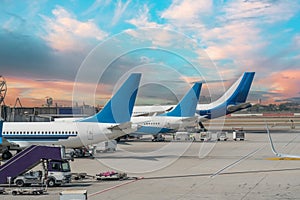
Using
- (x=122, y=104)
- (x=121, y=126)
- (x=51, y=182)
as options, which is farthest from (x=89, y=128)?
(x=51, y=182)

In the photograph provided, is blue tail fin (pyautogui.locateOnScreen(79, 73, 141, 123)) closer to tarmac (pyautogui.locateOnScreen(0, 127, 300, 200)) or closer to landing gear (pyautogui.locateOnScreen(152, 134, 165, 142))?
tarmac (pyautogui.locateOnScreen(0, 127, 300, 200))

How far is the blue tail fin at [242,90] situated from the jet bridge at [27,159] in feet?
221

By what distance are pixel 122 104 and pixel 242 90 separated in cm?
5416

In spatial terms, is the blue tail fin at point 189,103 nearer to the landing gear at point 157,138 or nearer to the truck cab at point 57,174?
the landing gear at point 157,138

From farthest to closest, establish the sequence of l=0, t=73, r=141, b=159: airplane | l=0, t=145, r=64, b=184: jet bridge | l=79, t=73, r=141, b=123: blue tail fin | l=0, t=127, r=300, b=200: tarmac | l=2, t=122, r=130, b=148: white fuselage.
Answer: l=2, t=122, r=130, b=148: white fuselage → l=0, t=73, r=141, b=159: airplane → l=79, t=73, r=141, b=123: blue tail fin → l=0, t=145, r=64, b=184: jet bridge → l=0, t=127, r=300, b=200: tarmac

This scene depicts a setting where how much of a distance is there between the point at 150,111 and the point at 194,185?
6261 cm

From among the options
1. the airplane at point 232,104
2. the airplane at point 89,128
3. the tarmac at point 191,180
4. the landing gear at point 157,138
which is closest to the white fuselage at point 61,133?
the airplane at point 89,128

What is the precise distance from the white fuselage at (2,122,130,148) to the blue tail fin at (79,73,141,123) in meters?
0.85

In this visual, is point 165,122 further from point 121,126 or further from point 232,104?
point 121,126

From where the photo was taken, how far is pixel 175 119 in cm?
6838

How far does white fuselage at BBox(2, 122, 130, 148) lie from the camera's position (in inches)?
1598

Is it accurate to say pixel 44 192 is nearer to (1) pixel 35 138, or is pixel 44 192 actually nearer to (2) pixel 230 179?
(2) pixel 230 179

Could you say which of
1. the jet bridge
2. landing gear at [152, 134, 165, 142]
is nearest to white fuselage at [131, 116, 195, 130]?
landing gear at [152, 134, 165, 142]

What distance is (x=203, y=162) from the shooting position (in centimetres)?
3888
